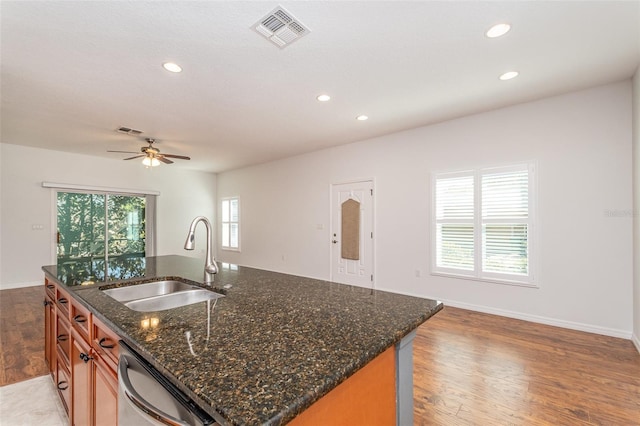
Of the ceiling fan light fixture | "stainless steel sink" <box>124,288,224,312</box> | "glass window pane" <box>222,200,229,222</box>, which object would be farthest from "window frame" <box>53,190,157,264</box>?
"stainless steel sink" <box>124,288,224,312</box>

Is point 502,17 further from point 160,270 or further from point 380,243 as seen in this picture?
point 380,243

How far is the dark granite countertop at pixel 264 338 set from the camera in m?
0.63

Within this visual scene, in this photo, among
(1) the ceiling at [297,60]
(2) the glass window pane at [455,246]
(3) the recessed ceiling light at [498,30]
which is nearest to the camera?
(1) the ceiling at [297,60]

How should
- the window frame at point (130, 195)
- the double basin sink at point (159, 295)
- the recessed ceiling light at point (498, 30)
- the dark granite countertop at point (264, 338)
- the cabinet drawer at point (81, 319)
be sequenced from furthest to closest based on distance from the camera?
the window frame at point (130, 195) → the recessed ceiling light at point (498, 30) → the double basin sink at point (159, 295) → the cabinet drawer at point (81, 319) → the dark granite countertop at point (264, 338)

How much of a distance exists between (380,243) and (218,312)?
3.97m

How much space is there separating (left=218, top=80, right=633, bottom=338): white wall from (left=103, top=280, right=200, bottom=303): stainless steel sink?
353 centimetres

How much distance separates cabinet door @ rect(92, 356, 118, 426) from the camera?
1103 millimetres

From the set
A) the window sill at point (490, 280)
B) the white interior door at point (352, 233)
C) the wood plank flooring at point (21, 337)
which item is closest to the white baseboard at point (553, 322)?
the window sill at point (490, 280)

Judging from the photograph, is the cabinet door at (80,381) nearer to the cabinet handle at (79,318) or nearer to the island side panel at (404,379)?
the cabinet handle at (79,318)

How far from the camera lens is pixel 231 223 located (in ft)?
26.6

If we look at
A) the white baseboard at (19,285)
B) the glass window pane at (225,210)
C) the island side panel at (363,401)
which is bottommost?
the white baseboard at (19,285)

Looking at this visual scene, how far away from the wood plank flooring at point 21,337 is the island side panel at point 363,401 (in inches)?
119

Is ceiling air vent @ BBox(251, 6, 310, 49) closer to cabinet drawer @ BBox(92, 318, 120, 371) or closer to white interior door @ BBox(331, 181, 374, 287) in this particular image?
cabinet drawer @ BBox(92, 318, 120, 371)

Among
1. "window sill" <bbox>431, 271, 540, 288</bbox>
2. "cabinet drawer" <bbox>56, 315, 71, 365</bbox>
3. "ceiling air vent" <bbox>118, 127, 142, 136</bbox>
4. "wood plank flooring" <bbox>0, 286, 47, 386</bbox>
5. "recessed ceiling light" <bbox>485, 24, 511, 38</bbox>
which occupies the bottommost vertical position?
"wood plank flooring" <bbox>0, 286, 47, 386</bbox>
